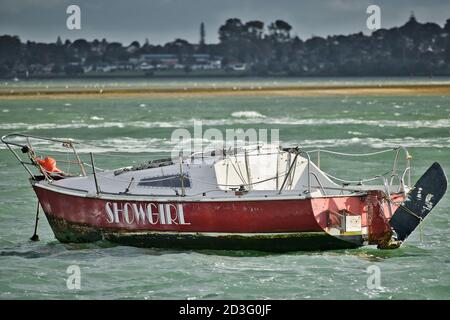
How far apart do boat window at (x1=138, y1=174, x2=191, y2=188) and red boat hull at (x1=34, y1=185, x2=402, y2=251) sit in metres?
0.61

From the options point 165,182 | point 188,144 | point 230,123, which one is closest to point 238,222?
point 165,182

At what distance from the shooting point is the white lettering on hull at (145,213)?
2217 centimetres

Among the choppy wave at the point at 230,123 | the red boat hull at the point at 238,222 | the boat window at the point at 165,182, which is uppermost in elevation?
the boat window at the point at 165,182

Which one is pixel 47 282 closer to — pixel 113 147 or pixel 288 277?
pixel 288 277

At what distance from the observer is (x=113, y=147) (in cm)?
4916

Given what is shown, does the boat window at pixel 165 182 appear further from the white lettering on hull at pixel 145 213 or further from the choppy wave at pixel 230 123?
the choppy wave at pixel 230 123

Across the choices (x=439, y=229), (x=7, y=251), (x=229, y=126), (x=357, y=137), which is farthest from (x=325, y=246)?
(x=229, y=126)

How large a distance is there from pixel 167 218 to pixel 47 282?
9.05ft

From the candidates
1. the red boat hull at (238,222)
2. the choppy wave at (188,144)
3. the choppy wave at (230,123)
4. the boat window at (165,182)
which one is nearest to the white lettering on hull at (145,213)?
the red boat hull at (238,222)

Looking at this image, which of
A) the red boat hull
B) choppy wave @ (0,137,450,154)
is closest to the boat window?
the red boat hull

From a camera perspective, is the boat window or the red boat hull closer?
the red boat hull

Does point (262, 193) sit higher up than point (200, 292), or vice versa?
point (262, 193)

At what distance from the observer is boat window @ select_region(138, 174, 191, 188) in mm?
22594

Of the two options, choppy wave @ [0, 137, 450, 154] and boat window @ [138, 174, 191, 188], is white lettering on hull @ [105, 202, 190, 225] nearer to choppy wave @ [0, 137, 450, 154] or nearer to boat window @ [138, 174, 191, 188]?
boat window @ [138, 174, 191, 188]
